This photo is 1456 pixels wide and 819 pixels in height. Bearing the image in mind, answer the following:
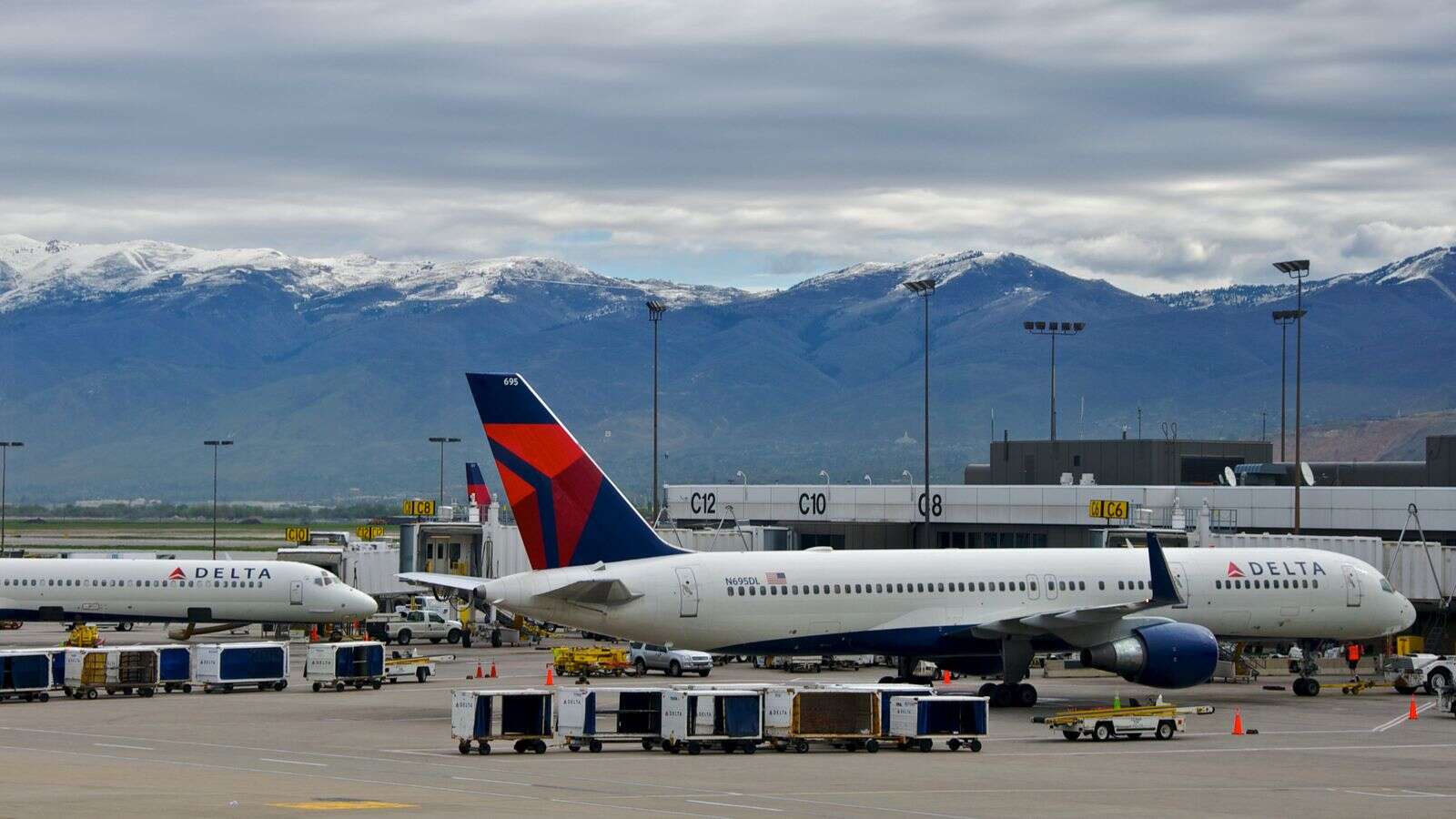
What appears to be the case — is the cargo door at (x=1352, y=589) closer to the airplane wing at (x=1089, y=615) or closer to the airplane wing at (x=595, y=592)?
the airplane wing at (x=1089, y=615)

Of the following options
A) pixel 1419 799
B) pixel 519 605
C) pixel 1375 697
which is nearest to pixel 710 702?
pixel 519 605

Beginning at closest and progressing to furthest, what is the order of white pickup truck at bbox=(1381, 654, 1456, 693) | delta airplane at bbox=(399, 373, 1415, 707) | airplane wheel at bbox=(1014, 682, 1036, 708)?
delta airplane at bbox=(399, 373, 1415, 707), airplane wheel at bbox=(1014, 682, 1036, 708), white pickup truck at bbox=(1381, 654, 1456, 693)

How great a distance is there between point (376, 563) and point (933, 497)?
3101 centimetres

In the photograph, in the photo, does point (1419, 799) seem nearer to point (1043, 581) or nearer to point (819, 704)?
point (819, 704)

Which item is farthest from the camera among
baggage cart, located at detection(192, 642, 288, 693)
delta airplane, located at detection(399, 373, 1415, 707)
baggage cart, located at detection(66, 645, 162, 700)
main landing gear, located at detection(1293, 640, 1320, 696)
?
baggage cart, located at detection(192, 642, 288, 693)

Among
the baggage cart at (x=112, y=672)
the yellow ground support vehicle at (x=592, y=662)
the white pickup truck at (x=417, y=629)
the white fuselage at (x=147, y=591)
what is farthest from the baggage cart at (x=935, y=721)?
the white pickup truck at (x=417, y=629)

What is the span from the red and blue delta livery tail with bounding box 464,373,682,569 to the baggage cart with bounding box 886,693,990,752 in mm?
10901

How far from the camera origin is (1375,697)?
59.5 meters

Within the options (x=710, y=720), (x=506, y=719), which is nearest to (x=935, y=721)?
(x=710, y=720)

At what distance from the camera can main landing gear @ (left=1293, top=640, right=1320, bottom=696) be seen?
5931cm

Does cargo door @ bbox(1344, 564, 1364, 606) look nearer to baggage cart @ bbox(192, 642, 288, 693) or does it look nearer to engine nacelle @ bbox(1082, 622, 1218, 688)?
engine nacelle @ bbox(1082, 622, 1218, 688)

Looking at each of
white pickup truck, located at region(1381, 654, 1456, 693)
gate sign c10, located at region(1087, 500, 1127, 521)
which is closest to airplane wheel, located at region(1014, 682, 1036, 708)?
white pickup truck, located at region(1381, 654, 1456, 693)

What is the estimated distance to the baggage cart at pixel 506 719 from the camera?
41.6m

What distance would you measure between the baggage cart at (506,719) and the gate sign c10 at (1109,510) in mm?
46934
